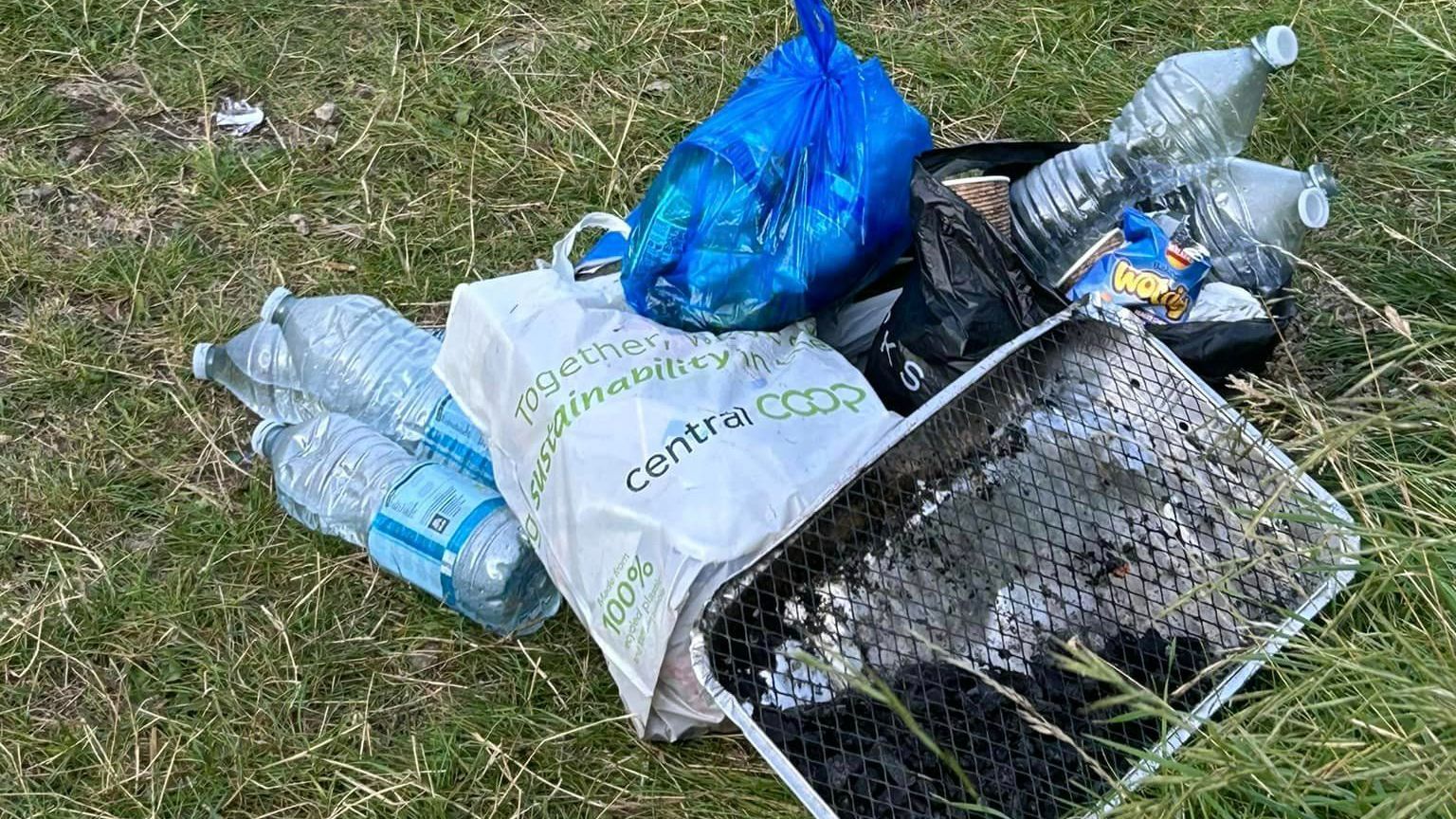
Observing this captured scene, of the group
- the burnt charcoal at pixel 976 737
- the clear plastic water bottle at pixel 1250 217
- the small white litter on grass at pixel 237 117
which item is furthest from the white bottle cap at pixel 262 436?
the clear plastic water bottle at pixel 1250 217

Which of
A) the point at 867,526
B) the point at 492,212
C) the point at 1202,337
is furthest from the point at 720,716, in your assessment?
the point at 492,212

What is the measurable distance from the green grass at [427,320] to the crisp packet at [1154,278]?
0.20m

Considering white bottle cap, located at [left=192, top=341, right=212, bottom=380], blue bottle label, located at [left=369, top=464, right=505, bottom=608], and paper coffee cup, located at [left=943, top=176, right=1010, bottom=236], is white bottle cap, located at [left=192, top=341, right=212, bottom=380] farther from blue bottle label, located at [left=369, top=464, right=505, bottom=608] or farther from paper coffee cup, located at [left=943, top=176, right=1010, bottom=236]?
paper coffee cup, located at [left=943, top=176, right=1010, bottom=236]

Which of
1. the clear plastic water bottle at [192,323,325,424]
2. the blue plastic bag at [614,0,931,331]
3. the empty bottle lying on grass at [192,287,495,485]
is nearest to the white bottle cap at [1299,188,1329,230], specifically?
the blue plastic bag at [614,0,931,331]

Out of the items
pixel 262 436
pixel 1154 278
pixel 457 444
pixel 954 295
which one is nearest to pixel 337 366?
pixel 262 436

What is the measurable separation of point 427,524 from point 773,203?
2.47ft

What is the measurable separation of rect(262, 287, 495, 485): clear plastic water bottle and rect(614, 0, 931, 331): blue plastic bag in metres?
0.49

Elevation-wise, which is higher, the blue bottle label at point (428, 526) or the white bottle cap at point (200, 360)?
the blue bottle label at point (428, 526)

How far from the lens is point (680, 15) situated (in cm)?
302

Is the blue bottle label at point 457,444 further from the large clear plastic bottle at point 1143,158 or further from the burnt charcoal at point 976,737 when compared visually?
the large clear plastic bottle at point 1143,158

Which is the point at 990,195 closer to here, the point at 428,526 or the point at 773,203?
the point at 773,203

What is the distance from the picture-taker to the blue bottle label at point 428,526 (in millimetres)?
1961

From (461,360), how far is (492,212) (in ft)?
2.57

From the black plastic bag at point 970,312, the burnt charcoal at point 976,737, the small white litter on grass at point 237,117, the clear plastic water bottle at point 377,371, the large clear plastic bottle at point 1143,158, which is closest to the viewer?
the burnt charcoal at point 976,737
